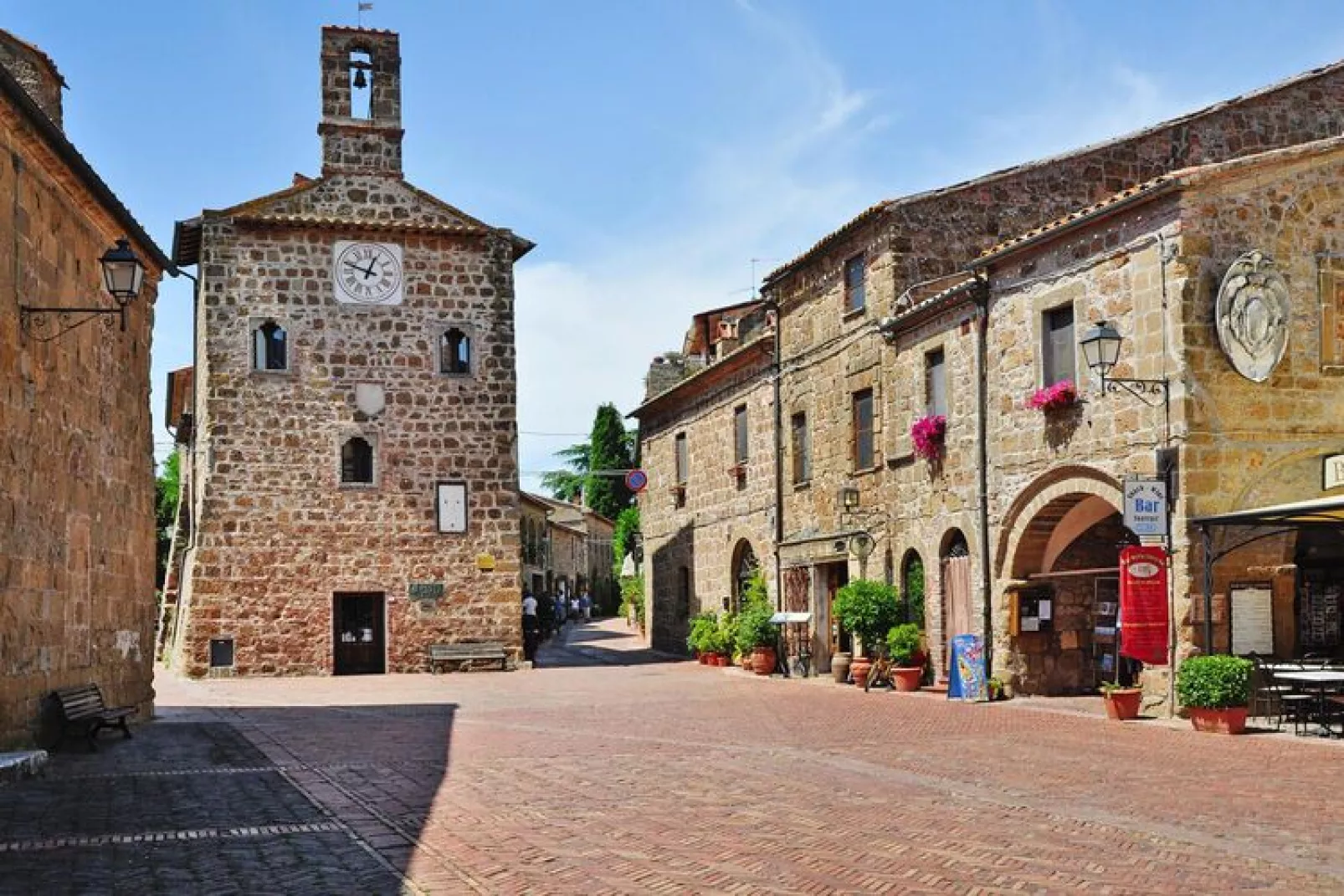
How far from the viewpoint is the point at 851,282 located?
24.7 m

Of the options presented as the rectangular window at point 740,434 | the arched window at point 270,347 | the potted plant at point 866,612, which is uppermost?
the arched window at point 270,347

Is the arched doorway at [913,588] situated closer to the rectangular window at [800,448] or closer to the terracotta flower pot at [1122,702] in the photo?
the rectangular window at [800,448]

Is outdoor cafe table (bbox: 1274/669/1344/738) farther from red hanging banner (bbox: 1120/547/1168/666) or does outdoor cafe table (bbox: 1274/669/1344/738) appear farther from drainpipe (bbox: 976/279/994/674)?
drainpipe (bbox: 976/279/994/674)

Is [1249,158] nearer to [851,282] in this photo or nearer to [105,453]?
[851,282]

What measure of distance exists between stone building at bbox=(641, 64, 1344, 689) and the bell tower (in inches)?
323

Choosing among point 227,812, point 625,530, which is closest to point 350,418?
point 227,812

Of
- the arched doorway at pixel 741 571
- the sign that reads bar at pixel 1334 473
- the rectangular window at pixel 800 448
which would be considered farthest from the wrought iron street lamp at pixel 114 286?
the arched doorway at pixel 741 571

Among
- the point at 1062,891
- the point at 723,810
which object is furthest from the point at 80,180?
the point at 1062,891

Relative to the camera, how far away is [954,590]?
2097 centimetres

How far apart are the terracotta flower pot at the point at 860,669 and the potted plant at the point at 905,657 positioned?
66 centimetres

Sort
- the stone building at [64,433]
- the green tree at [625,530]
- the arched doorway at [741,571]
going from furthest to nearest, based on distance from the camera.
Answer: the green tree at [625,530]
the arched doorway at [741,571]
the stone building at [64,433]

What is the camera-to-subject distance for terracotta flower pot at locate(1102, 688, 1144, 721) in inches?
638

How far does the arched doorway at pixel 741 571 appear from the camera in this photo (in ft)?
96.1

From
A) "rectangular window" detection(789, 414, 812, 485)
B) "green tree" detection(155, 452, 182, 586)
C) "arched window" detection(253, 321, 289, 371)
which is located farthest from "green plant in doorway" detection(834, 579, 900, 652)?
"green tree" detection(155, 452, 182, 586)
